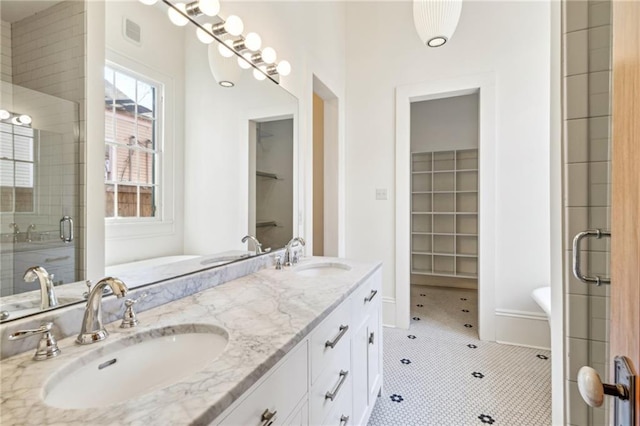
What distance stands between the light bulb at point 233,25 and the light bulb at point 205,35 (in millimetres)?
105

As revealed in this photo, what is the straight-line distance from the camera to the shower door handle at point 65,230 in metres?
0.86

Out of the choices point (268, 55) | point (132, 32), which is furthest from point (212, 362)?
point (268, 55)

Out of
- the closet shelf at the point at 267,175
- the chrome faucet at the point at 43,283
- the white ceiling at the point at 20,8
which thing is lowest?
the chrome faucet at the point at 43,283

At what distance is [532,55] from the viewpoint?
2.51m

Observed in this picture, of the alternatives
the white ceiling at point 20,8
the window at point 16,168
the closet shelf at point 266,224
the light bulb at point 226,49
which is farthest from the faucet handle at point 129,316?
the light bulb at point 226,49

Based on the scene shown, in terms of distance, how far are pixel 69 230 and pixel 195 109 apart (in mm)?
693

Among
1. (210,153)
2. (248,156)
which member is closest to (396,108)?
(248,156)

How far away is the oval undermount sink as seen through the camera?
0.65 metres

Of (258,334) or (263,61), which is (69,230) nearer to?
(258,334)

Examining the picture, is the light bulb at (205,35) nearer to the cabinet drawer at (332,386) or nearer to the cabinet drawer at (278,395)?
the cabinet drawer at (278,395)

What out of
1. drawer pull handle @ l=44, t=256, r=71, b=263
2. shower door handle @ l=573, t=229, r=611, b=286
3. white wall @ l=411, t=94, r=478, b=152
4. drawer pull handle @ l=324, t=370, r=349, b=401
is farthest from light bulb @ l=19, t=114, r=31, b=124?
white wall @ l=411, t=94, r=478, b=152

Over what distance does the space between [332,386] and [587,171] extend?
122 cm

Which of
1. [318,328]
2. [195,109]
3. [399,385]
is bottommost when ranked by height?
[399,385]

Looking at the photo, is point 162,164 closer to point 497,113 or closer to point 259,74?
point 259,74
